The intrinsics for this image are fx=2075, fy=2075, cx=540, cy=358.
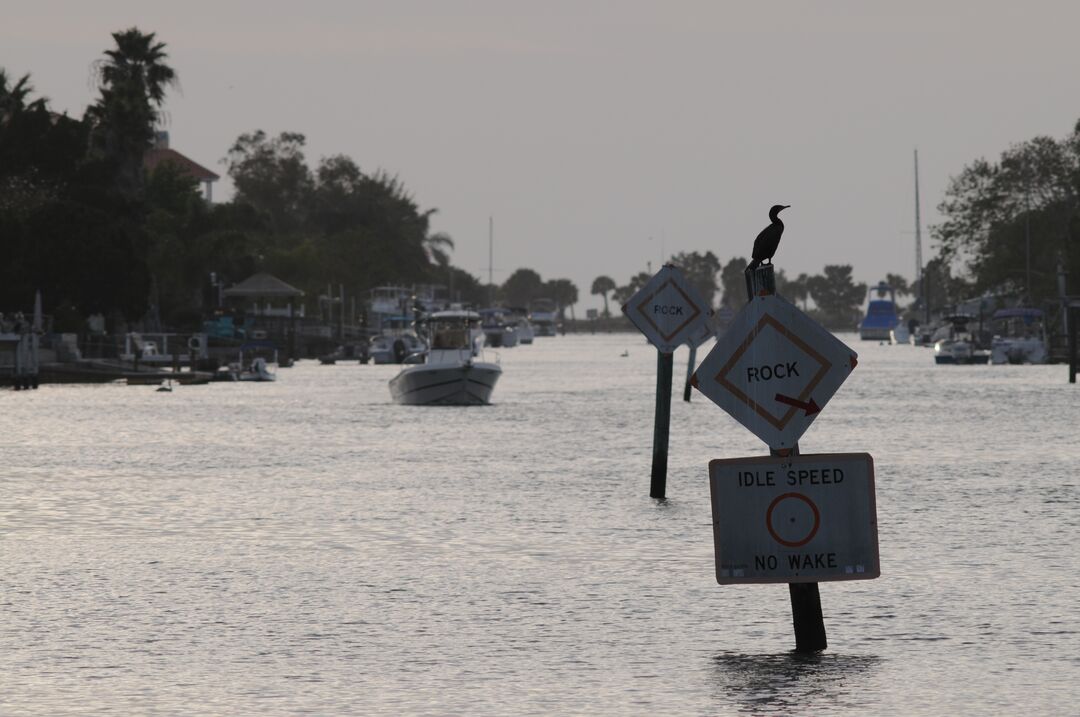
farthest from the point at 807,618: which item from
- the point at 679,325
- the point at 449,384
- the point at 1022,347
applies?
the point at 1022,347

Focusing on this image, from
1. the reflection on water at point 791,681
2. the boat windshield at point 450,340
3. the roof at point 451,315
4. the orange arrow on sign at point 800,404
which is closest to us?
the reflection on water at point 791,681

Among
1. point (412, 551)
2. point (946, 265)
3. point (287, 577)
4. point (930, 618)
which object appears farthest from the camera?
point (946, 265)

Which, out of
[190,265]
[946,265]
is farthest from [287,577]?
[946,265]

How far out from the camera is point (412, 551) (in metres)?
16.1

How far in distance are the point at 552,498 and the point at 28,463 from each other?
9.81 metres

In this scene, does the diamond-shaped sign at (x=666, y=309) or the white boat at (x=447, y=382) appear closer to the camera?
the diamond-shaped sign at (x=666, y=309)

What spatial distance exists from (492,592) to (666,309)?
8.27 m

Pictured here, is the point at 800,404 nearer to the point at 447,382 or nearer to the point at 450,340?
the point at 447,382

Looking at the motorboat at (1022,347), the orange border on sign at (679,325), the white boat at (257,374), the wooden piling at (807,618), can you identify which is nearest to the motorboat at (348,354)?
the motorboat at (1022,347)

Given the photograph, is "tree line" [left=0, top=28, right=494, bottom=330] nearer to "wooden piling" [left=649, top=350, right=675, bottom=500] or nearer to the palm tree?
the palm tree

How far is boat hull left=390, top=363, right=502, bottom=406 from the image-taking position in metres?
52.5

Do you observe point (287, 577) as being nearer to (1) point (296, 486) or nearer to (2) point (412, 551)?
(2) point (412, 551)

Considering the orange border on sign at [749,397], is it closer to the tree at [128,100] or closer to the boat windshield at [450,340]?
the boat windshield at [450,340]

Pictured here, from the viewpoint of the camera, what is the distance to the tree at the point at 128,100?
315ft
